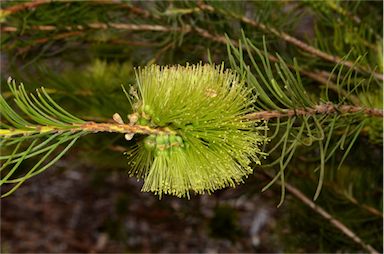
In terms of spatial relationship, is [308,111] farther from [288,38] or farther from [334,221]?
[334,221]

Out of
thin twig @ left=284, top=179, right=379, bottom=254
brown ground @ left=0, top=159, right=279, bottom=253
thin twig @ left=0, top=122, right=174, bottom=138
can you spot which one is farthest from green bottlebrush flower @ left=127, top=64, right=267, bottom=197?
brown ground @ left=0, top=159, right=279, bottom=253

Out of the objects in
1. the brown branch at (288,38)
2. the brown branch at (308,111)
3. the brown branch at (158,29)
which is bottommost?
the brown branch at (308,111)

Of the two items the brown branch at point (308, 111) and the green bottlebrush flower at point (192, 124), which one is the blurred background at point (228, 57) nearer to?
the brown branch at point (308, 111)

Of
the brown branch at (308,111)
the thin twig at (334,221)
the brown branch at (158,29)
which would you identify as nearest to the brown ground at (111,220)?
the thin twig at (334,221)

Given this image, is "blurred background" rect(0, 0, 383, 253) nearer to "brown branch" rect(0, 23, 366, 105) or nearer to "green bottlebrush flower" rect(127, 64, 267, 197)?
"brown branch" rect(0, 23, 366, 105)

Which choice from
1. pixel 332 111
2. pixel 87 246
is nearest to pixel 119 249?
pixel 87 246

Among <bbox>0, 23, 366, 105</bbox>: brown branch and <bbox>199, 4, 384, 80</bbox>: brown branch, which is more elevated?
<bbox>0, 23, 366, 105</bbox>: brown branch

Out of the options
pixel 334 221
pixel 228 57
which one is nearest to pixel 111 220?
pixel 334 221

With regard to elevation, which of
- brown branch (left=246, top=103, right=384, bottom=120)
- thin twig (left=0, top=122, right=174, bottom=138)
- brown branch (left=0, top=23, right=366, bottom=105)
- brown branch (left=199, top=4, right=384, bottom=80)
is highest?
brown branch (left=0, top=23, right=366, bottom=105)

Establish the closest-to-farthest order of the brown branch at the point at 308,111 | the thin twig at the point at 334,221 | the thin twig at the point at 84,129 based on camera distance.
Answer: the thin twig at the point at 84,129 < the brown branch at the point at 308,111 < the thin twig at the point at 334,221
